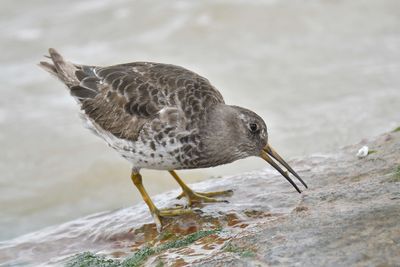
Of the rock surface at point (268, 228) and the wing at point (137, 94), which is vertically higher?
the wing at point (137, 94)

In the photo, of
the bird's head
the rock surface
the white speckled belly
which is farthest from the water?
the white speckled belly

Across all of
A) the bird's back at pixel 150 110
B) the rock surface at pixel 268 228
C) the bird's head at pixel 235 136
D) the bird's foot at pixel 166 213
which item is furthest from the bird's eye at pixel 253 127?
the bird's foot at pixel 166 213

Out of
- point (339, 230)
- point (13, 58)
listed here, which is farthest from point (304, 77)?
point (339, 230)

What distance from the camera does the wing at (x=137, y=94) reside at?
24.2 feet

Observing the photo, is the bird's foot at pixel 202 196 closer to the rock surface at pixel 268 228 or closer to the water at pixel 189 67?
the rock surface at pixel 268 228

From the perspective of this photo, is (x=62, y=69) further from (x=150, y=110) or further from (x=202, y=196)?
(x=202, y=196)

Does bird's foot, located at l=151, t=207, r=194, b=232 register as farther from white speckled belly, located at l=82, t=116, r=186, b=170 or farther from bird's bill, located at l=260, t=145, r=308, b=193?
bird's bill, located at l=260, t=145, r=308, b=193

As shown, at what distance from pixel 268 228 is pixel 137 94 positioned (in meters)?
2.86

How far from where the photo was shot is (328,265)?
4.57 m

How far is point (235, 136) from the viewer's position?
729 cm

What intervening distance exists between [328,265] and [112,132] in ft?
12.7

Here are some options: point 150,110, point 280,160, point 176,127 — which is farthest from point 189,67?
point 280,160

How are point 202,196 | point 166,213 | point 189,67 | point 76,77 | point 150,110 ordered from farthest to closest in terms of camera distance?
1. point 189,67
2. point 76,77
3. point 202,196
4. point 150,110
5. point 166,213

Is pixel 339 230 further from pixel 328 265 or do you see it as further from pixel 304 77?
pixel 304 77
